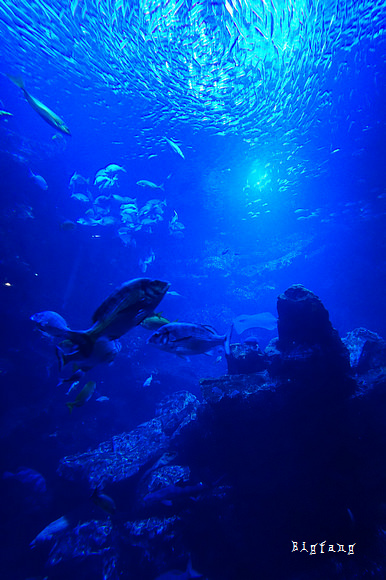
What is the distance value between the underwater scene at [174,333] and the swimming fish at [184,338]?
0.03 m

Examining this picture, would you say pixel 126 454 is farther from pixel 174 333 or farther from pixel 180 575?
pixel 174 333

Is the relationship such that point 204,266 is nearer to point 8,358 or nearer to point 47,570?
point 8,358

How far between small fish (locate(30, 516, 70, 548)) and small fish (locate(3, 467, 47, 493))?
3.68 feet

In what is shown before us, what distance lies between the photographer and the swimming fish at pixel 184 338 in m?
2.82

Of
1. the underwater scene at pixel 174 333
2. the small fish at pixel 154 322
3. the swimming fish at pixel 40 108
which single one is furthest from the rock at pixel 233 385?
the swimming fish at pixel 40 108

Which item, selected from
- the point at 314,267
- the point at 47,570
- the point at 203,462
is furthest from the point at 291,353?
the point at 314,267

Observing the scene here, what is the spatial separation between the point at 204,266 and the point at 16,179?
728 inches

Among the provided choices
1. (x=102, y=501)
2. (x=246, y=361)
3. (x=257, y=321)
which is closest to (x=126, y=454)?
(x=102, y=501)

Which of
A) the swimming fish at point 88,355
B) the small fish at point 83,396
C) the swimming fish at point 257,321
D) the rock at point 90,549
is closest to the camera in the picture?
the swimming fish at point 88,355

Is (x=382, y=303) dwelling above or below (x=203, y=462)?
above

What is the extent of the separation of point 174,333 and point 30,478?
875 centimetres

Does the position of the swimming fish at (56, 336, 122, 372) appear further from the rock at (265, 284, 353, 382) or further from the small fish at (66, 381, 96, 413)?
the rock at (265, 284, 353, 382)

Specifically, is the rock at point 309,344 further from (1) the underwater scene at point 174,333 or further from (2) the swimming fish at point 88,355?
(2) the swimming fish at point 88,355

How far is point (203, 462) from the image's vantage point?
6.80m
